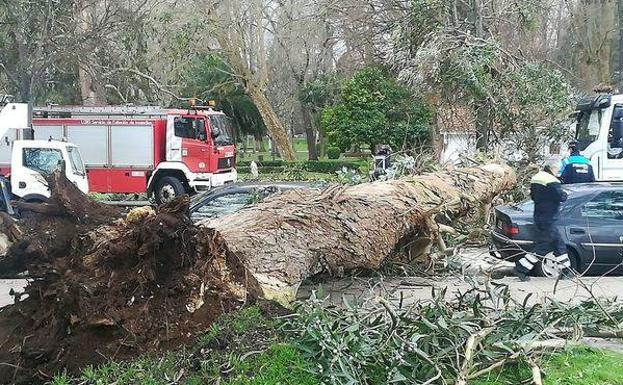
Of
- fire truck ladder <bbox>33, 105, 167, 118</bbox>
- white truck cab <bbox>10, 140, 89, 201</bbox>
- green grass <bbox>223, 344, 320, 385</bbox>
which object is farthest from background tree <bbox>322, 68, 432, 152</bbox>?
green grass <bbox>223, 344, 320, 385</bbox>

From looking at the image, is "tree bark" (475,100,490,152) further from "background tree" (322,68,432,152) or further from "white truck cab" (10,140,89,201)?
"white truck cab" (10,140,89,201)

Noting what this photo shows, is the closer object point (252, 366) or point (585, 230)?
point (252, 366)

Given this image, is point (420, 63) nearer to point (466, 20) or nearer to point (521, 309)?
point (466, 20)

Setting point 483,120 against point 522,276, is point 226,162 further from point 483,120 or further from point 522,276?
point 522,276

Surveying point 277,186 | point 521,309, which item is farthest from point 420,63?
point 521,309

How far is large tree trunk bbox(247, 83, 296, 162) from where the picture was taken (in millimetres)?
33031

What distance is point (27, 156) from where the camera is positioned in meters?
17.1

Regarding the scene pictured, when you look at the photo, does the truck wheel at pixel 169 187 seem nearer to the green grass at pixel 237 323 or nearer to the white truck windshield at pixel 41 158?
the white truck windshield at pixel 41 158

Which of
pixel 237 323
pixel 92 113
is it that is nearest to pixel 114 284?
pixel 237 323

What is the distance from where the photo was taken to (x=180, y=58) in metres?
29.8

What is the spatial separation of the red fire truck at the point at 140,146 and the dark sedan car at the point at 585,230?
1238 cm

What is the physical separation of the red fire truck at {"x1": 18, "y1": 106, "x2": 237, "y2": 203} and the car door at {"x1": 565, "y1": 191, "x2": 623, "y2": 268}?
12877 millimetres

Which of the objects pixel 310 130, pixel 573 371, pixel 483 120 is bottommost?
pixel 573 371

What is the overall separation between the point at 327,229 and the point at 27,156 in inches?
488
